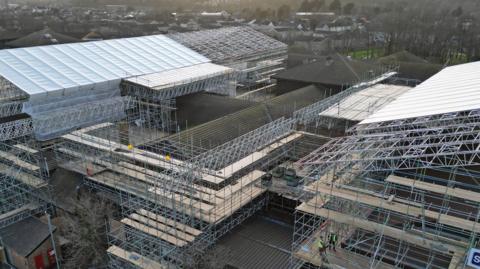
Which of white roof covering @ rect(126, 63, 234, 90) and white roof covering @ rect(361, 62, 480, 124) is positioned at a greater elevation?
white roof covering @ rect(361, 62, 480, 124)

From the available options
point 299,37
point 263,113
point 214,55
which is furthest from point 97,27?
point 263,113

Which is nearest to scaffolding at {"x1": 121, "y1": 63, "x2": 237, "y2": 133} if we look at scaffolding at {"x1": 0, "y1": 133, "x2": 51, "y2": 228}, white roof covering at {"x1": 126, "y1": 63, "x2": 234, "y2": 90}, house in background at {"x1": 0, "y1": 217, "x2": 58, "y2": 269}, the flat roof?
white roof covering at {"x1": 126, "y1": 63, "x2": 234, "y2": 90}

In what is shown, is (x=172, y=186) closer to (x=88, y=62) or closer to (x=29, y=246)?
(x=29, y=246)

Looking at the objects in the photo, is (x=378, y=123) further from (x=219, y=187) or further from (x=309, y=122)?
(x=309, y=122)

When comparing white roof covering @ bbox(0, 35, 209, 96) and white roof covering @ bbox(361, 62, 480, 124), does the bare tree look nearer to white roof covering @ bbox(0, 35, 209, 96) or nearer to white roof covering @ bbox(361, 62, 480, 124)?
white roof covering @ bbox(0, 35, 209, 96)

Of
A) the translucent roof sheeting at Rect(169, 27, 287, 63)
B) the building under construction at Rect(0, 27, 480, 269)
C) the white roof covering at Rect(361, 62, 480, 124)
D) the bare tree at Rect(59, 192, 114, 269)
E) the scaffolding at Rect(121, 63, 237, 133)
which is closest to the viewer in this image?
the building under construction at Rect(0, 27, 480, 269)

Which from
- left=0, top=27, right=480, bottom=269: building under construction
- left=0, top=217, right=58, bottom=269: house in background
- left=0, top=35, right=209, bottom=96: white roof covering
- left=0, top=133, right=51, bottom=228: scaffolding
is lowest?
left=0, top=217, right=58, bottom=269: house in background

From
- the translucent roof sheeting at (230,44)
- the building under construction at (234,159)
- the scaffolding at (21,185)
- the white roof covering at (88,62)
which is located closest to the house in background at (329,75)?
the building under construction at (234,159)

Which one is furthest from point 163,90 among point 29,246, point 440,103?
point 440,103

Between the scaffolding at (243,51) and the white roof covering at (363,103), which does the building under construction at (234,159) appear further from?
the scaffolding at (243,51)
